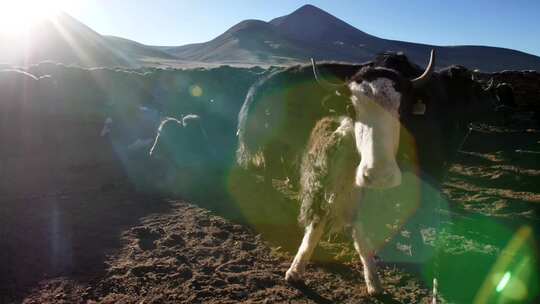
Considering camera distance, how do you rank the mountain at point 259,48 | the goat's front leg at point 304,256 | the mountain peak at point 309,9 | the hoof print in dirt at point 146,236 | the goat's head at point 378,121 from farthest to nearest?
the mountain peak at point 309,9
the mountain at point 259,48
the hoof print in dirt at point 146,236
the goat's front leg at point 304,256
the goat's head at point 378,121

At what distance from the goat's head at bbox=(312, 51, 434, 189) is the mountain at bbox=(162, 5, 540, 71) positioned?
111 meters

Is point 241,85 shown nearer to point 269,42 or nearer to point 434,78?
point 434,78

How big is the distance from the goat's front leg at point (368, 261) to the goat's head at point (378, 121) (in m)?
0.87

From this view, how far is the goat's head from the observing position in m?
3.83

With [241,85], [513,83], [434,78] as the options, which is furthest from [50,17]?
[434,78]

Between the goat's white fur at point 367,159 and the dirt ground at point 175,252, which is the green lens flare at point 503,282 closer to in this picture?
the dirt ground at point 175,252

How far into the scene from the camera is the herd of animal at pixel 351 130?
4.04 m

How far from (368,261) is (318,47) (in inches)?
5551

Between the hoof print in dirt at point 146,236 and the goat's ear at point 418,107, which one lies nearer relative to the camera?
the goat's ear at point 418,107

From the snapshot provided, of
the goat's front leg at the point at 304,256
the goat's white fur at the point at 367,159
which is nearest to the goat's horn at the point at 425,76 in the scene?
the goat's white fur at the point at 367,159

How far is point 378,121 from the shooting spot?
399cm

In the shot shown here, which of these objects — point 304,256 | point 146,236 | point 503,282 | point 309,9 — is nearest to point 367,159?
point 304,256

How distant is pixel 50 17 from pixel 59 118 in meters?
120

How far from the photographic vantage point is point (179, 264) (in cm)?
512
